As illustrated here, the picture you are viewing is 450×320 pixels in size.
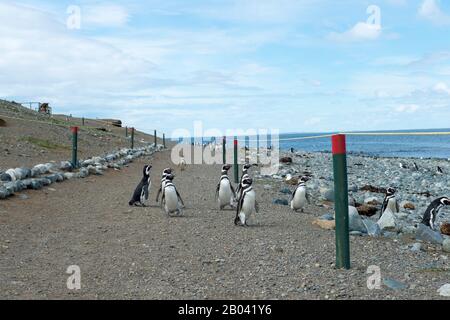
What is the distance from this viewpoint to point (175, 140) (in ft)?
195

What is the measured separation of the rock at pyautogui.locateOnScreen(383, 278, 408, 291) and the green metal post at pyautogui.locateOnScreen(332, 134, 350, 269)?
1.57 feet

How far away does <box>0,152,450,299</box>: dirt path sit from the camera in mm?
4730

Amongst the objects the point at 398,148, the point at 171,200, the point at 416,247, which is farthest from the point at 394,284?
the point at 398,148

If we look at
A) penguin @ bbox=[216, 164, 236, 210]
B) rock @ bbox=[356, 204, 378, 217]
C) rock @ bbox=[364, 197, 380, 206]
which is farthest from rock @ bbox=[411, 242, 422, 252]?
rock @ bbox=[364, 197, 380, 206]

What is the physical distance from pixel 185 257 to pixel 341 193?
1.87m

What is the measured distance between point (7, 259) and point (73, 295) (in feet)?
5.54

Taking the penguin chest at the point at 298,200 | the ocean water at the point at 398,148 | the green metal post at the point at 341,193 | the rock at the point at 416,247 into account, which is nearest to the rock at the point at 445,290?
the green metal post at the point at 341,193

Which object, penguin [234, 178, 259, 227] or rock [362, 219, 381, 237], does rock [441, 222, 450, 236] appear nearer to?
rock [362, 219, 381, 237]

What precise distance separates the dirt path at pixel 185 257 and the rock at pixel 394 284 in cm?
7

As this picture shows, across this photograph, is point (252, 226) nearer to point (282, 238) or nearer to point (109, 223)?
point (282, 238)

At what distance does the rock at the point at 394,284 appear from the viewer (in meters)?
4.80

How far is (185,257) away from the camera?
19.6 feet

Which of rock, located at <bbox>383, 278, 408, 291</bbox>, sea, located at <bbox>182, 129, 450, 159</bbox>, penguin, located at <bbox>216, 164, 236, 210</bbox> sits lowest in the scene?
rock, located at <bbox>383, 278, 408, 291</bbox>

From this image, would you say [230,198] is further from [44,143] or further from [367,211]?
[44,143]
